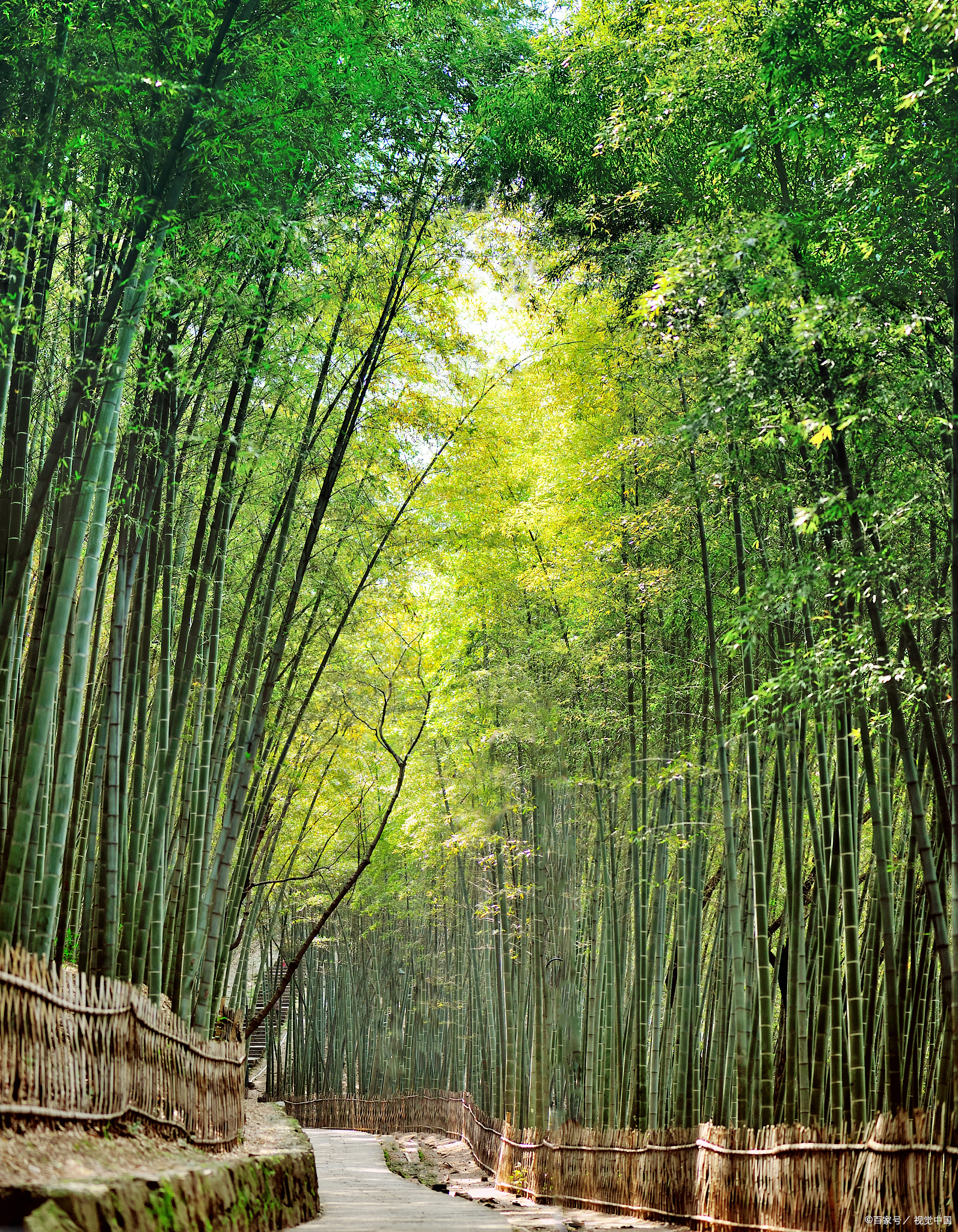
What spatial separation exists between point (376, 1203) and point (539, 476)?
5.01m

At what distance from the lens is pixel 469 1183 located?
1066 centimetres

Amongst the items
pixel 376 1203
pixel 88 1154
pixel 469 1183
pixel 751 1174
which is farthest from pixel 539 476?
pixel 469 1183

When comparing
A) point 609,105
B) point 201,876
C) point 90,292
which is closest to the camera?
point 90,292

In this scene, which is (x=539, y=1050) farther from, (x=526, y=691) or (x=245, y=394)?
(x=245, y=394)

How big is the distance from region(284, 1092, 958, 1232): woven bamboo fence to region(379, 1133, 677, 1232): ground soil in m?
0.16

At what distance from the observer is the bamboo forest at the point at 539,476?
12.3 ft

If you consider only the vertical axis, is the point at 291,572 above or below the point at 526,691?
above

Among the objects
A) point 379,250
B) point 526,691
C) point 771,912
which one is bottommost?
point 771,912

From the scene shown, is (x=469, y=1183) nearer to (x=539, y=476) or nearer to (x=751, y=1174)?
(x=751, y=1174)

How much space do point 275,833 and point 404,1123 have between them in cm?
729

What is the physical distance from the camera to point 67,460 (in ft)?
13.7

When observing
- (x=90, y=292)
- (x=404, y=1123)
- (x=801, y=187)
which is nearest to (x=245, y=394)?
(x=90, y=292)

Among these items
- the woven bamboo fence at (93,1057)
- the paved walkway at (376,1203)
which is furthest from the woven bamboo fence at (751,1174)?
the woven bamboo fence at (93,1057)

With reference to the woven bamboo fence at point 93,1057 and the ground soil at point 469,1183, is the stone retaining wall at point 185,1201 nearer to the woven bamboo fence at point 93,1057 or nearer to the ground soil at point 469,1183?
the woven bamboo fence at point 93,1057
